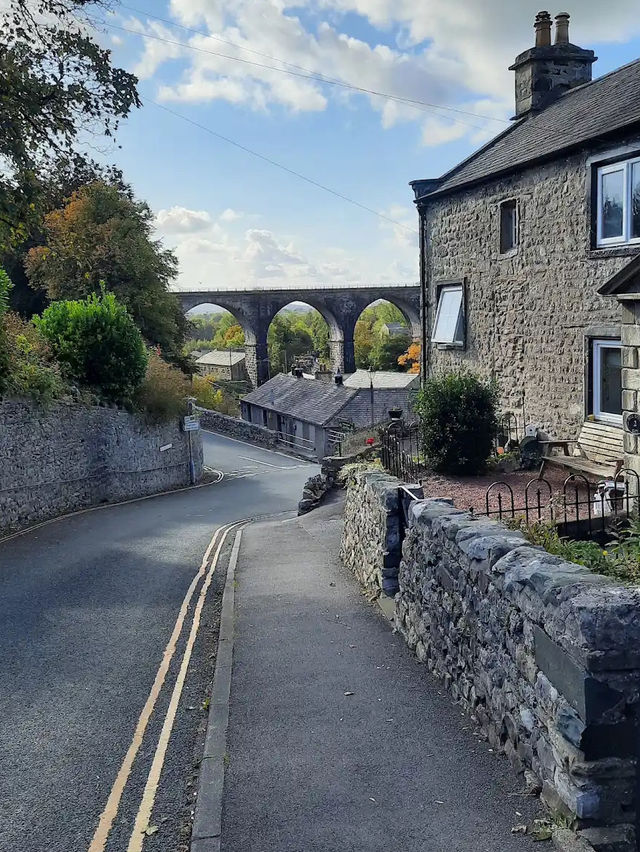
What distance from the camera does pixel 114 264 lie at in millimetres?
31141

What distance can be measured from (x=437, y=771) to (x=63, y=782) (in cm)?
258

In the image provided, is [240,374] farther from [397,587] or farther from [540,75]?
[397,587]

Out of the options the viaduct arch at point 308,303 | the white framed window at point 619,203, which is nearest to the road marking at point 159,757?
the white framed window at point 619,203

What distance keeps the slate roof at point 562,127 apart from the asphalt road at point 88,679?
947cm

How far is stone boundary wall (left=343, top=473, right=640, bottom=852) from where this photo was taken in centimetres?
361

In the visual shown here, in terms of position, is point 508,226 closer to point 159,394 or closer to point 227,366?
point 159,394

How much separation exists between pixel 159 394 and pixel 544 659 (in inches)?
846

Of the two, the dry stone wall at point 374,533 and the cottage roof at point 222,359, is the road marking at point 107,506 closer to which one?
the dry stone wall at point 374,533

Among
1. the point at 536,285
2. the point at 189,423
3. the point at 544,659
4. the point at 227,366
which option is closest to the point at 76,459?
the point at 189,423

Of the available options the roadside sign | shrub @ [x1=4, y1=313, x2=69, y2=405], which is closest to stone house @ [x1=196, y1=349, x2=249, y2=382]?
the roadside sign

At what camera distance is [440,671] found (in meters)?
6.02

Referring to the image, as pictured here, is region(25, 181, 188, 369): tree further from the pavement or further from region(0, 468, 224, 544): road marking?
the pavement

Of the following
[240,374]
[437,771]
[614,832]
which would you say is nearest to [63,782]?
[437,771]

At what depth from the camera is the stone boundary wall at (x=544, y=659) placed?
361 centimetres
